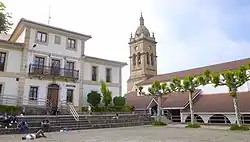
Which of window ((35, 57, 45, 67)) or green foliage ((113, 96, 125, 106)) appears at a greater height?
window ((35, 57, 45, 67))

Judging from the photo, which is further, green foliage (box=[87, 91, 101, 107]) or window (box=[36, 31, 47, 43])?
green foliage (box=[87, 91, 101, 107])

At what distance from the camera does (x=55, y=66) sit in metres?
22.5

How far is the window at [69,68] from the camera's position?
23.0 metres

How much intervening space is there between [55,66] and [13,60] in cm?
398

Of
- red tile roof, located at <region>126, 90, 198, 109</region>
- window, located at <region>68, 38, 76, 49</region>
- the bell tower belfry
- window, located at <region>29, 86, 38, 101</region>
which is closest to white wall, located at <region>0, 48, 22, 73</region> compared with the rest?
window, located at <region>29, 86, 38, 101</region>

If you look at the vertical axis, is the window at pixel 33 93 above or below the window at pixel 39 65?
below

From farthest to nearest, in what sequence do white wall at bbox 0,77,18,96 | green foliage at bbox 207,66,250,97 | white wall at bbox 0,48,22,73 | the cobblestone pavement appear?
1. white wall at bbox 0,48,22,73
2. white wall at bbox 0,77,18,96
3. green foliage at bbox 207,66,250,97
4. the cobblestone pavement

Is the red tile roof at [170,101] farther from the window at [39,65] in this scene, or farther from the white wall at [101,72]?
the window at [39,65]

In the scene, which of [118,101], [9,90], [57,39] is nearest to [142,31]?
[118,101]

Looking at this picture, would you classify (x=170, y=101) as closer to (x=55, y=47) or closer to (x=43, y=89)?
(x=55, y=47)

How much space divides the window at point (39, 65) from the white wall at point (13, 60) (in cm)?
146

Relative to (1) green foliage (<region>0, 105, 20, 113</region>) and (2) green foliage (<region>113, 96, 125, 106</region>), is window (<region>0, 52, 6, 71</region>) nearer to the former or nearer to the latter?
(1) green foliage (<region>0, 105, 20, 113</region>)

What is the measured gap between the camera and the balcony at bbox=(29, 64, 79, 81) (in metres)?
20.8

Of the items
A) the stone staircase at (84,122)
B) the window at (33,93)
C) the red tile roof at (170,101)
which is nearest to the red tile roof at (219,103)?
the red tile roof at (170,101)
